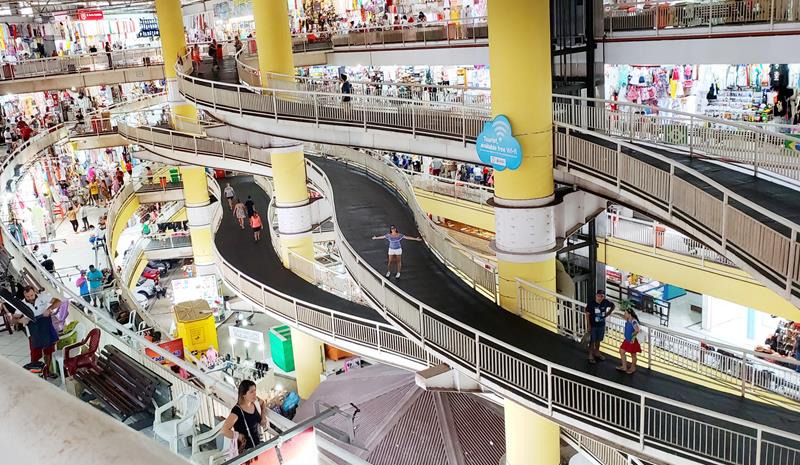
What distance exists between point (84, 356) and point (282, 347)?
64.2ft

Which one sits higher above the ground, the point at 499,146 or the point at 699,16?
the point at 699,16

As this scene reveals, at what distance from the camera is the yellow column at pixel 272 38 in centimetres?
2380

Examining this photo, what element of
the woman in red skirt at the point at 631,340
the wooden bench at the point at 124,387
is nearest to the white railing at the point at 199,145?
the woman in red skirt at the point at 631,340

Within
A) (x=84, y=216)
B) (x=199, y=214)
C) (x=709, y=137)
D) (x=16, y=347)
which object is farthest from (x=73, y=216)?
(x=709, y=137)

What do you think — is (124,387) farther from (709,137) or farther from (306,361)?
(306,361)

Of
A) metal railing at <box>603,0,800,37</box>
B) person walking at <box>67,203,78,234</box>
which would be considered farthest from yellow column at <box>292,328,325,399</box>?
metal railing at <box>603,0,800,37</box>

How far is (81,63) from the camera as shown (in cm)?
3791

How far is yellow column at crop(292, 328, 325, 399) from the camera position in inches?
1106

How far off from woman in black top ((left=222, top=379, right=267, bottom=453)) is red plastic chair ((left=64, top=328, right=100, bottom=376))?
4.01m

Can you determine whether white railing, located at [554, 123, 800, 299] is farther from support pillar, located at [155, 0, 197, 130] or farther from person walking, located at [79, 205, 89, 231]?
person walking, located at [79, 205, 89, 231]

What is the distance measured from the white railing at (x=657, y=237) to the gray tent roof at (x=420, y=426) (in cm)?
701

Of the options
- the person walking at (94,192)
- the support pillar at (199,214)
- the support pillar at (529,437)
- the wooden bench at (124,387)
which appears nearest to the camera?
the wooden bench at (124,387)

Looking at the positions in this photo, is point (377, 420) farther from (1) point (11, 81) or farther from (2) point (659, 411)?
(1) point (11, 81)

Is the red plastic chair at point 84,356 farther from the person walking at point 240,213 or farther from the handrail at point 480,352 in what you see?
the person walking at point 240,213
